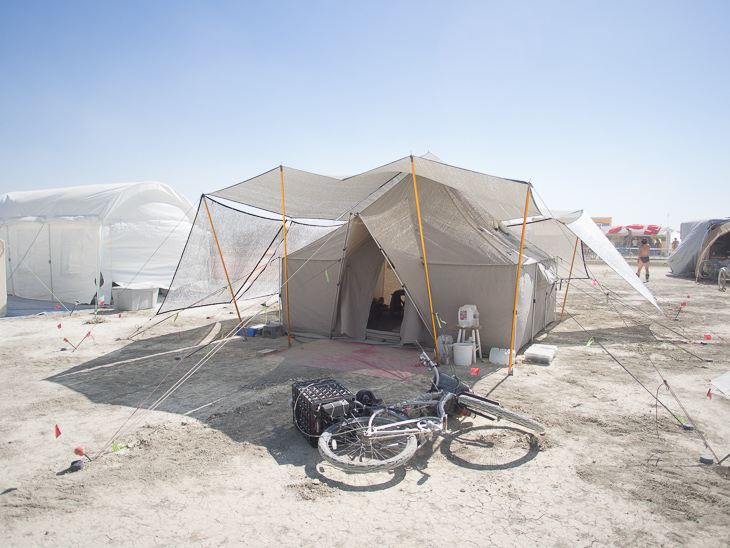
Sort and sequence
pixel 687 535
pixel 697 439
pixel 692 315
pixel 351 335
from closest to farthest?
pixel 687 535 < pixel 697 439 < pixel 351 335 < pixel 692 315

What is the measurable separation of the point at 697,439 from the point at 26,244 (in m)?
16.3

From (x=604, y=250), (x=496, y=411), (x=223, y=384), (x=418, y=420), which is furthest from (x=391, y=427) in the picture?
(x=604, y=250)

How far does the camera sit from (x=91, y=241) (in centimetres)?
1230

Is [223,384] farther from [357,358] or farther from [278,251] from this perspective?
[278,251]

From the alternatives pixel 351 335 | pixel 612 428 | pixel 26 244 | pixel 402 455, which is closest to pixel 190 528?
pixel 402 455

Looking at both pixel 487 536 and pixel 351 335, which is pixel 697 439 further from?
pixel 351 335

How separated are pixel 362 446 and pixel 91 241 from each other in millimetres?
11843

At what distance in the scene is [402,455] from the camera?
125 inches

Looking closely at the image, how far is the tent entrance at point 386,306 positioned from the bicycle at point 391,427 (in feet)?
11.2

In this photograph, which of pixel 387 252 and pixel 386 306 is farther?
pixel 386 306

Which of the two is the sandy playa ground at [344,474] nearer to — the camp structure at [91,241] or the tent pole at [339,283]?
the tent pole at [339,283]

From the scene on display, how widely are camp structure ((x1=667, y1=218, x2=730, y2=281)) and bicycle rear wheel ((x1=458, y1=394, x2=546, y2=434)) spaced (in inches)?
662

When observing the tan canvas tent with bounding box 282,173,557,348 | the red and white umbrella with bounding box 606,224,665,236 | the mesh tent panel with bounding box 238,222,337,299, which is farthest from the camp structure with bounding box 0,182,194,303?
the red and white umbrella with bounding box 606,224,665,236

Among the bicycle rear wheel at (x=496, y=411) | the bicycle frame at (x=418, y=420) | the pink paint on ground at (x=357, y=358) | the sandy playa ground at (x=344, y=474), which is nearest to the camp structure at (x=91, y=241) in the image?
the pink paint on ground at (x=357, y=358)
